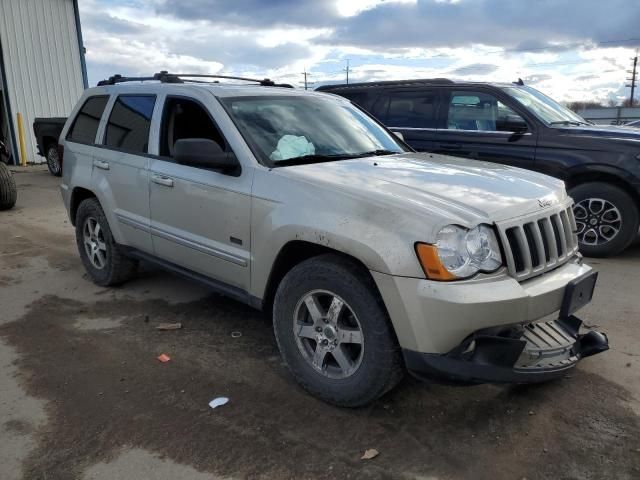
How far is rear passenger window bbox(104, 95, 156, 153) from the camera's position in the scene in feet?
14.3

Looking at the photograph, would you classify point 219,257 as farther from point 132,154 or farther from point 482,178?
point 482,178

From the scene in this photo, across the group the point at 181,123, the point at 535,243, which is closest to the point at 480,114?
the point at 181,123

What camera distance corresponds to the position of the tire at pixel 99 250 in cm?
489

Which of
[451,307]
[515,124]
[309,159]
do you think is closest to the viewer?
[451,307]

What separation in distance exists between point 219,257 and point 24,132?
14708 millimetres

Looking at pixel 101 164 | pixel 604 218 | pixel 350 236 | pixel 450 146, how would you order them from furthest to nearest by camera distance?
pixel 450 146, pixel 604 218, pixel 101 164, pixel 350 236

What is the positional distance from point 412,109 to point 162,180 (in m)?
4.20

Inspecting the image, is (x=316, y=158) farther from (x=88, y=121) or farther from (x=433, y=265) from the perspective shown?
(x=88, y=121)

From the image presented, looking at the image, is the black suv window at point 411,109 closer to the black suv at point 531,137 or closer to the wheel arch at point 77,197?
the black suv at point 531,137

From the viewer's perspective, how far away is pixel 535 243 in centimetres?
287

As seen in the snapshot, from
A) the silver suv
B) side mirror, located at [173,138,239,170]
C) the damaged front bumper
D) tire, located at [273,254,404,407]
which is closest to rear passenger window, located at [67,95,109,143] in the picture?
the silver suv

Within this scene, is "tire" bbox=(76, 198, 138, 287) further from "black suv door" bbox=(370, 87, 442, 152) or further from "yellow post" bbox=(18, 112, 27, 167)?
"yellow post" bbox=(18, 112, 27, 167)

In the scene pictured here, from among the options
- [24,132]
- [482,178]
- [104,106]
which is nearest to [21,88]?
[24,132]

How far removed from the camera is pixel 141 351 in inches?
152
